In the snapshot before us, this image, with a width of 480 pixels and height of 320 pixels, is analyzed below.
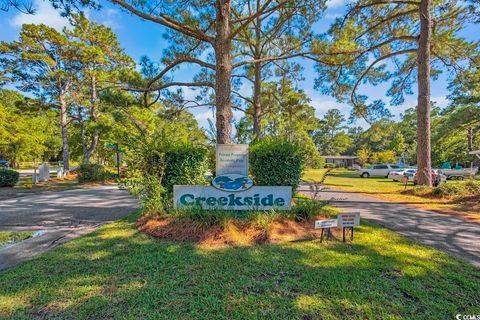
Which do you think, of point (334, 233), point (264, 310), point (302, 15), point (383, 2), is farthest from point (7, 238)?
point (383, 2)

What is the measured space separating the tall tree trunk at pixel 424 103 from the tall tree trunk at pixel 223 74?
841 cm

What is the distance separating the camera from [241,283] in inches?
97.6

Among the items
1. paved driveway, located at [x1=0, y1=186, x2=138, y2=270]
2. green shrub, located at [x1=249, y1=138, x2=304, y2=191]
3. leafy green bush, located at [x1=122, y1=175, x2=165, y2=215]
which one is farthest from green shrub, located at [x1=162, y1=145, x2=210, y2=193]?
paved driveway, located at [x1=0, y1=186, x2=138, y2=270]

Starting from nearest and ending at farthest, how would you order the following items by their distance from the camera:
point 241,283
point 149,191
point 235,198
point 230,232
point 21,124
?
point 241,283 → point 230,232 → point 235,198 → point 149,191 → point 21,124

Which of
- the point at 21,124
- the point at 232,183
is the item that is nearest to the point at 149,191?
the point at 232,183

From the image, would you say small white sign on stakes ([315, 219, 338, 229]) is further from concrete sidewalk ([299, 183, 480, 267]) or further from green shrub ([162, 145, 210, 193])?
green shrub ([162, 145, 210, 193])

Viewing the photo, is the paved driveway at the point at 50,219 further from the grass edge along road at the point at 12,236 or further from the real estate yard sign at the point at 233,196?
the real estate yard sign at the point at 233,196

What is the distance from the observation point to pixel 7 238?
4.02 metres

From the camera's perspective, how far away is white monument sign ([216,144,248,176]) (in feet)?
16.3

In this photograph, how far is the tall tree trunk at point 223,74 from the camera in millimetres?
5500

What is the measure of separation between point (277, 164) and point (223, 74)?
257cm

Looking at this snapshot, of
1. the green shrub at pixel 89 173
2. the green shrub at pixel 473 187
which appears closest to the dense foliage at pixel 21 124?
the green shrub at pixel 89 173

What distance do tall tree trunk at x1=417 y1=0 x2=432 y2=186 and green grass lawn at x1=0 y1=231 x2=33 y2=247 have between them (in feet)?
41.7

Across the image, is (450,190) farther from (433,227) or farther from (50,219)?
(50,219)
